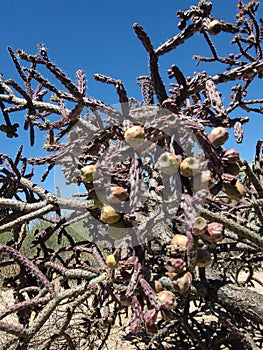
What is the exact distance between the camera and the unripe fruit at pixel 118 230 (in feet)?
3.73

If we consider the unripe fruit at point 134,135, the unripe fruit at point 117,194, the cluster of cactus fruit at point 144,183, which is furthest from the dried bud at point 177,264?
the unripe fruit at point 134,135

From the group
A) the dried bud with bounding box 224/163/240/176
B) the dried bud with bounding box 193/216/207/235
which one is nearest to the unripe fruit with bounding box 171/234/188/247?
the dried bud with bounding box 193/216/207/235

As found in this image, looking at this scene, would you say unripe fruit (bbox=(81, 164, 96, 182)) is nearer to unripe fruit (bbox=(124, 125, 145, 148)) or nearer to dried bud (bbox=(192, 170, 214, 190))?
unripe fruit (bbox=(124, 125, 145, 148))

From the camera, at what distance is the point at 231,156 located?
1122 mm

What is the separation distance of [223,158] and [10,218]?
59.1 inches

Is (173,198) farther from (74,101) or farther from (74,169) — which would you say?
(74,169)

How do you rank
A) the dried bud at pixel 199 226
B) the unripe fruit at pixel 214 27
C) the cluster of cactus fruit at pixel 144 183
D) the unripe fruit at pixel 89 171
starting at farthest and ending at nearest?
the unripe fruit at pixel 214 27
the unripe fruit at pixel 89 171
the cluster of cactus fruit at pixel 144 183
the dried bud at pixel 199 226

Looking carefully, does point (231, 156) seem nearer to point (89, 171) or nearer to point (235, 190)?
point (235, 190)

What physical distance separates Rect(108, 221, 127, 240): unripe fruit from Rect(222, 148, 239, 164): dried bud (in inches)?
14.2

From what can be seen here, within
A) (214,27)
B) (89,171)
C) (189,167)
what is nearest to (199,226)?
(189,167)

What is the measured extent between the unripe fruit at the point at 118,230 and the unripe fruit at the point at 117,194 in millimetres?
70

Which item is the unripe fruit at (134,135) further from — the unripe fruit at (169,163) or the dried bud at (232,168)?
the dried bud at (232,168)

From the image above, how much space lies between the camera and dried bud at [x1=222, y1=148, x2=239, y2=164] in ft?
3.67

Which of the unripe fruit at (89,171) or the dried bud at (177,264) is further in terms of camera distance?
the unripe fruit at (89,171)
